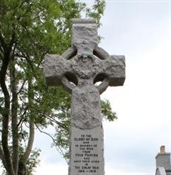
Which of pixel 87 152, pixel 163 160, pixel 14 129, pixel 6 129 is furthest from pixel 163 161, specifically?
pixel 87 152

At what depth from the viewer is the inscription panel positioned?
7887mm

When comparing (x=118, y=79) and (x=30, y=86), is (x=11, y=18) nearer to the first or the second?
(x=30, y=86)

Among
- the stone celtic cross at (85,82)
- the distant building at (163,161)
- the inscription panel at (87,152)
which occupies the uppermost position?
the distant building at (163,161)

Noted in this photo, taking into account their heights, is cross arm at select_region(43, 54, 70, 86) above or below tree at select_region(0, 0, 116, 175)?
below

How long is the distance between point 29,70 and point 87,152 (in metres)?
8.31

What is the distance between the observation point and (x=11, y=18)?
1510 cm

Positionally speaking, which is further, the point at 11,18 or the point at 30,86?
the point at 30,86

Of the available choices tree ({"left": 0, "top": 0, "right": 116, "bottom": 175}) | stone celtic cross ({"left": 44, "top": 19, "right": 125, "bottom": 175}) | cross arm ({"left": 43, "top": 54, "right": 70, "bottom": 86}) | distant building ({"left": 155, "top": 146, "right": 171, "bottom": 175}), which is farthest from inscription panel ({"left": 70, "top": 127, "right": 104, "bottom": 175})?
distant building ({"left": 155, "top": 146, "right": 171, "bottom": 175})

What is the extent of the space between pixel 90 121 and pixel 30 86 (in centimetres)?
908

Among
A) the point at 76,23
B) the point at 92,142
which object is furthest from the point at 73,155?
the point at 76,23

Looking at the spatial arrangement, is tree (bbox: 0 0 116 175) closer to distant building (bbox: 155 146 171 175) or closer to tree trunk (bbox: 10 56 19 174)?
tree trunk (bbox: 10 56 19 174)

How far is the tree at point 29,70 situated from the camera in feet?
50.2

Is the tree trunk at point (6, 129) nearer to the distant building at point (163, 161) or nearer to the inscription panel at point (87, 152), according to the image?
the inscription panel at point (87, 152)

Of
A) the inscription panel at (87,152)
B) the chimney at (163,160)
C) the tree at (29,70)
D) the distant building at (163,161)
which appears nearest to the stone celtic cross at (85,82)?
the inscription panel at (87,152)
